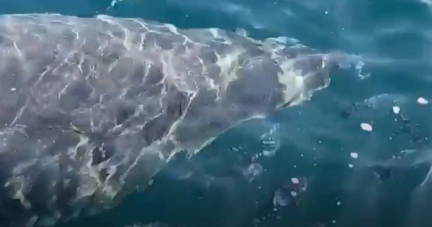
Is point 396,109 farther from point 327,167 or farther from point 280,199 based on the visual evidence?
point 280,199

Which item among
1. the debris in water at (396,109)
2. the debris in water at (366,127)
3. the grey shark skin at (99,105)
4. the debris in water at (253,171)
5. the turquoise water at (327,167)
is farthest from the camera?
the debris in water at (396,109)

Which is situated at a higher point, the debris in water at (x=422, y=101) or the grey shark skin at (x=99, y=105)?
the grey shark skin at (x=99, y=105)

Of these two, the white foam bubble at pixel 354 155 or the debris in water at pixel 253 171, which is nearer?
the debris in water at pixel 253 171

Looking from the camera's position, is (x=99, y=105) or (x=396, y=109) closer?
(x=99, y=105)

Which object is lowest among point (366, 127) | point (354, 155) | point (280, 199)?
point (280, 199)

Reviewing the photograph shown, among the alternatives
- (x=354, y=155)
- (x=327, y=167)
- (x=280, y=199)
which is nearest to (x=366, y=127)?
(x=354, y=155)

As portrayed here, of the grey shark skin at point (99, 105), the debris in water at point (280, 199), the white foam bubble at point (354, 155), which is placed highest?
the grey shark skin at point (99, 105)

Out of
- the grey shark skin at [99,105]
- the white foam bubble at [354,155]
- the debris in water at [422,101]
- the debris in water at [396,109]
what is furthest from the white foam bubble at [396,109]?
the grey shark skin at [99,105]

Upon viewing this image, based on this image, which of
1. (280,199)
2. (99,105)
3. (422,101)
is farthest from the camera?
(422,101)

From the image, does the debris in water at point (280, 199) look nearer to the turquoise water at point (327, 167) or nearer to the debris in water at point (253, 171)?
the turquoise water at point (327, 167)

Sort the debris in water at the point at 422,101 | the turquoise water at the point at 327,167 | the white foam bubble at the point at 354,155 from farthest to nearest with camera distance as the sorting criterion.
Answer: the debris in water at the point at 422,101, the white foam bubble at the point at 354,155, the turquoise water at the point at 327,167
